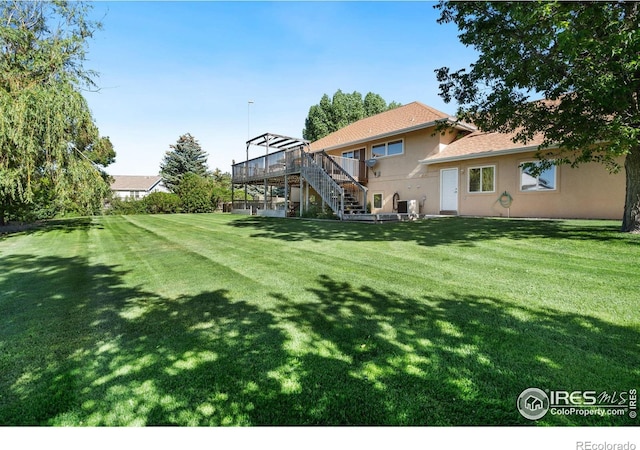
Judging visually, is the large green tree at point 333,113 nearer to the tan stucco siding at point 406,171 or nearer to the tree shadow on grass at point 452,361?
the tan stucco siding at point 406,171

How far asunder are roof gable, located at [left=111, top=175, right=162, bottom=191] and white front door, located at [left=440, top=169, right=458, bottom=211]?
47.3m

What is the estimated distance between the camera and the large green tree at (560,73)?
215 inches

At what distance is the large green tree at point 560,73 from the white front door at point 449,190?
219 inches

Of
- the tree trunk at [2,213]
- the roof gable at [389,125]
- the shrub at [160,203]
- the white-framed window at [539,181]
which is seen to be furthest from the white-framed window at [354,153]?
the tree trunk at [2,213]

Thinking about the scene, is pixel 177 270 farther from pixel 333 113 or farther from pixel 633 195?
pixel 333 113

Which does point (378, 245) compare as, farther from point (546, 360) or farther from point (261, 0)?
point (261, 0)

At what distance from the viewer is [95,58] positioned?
40.6ft

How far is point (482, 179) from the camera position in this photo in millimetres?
13773

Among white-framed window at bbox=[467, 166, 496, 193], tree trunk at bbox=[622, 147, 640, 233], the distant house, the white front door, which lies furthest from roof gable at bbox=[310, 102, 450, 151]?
the distant house

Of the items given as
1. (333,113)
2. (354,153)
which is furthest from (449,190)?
(333,113)

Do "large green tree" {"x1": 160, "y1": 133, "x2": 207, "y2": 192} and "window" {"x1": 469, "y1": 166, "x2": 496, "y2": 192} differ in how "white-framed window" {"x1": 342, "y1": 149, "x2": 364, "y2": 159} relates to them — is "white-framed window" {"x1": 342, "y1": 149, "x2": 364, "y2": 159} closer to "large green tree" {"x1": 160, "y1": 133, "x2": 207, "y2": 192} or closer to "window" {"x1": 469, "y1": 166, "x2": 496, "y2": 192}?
"window" {"x1": 469, "y1": 166, "x2": 496, "y2": 192}

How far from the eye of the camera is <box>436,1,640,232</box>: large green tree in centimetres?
547

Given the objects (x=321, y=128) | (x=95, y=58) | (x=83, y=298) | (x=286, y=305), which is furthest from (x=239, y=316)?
(x=321, y=128)

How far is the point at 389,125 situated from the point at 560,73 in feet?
36.8
